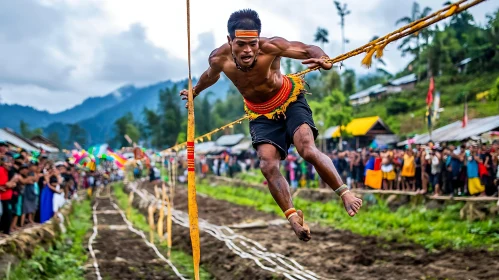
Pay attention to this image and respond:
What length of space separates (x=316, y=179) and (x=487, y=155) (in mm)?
10679

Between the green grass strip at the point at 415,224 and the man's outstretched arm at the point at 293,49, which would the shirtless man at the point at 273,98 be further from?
the green grass strip at the point at 415,224

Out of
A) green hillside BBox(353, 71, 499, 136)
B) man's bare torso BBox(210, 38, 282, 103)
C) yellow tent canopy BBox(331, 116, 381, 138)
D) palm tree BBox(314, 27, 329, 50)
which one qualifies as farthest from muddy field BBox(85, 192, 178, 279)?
palm tree BBox(314, 27, 329, 50)

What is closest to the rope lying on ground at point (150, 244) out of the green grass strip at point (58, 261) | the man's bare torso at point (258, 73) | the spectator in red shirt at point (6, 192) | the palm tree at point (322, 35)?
the green grass strip at point (58, 261)

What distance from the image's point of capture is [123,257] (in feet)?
43.7

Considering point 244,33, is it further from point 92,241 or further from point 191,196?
point 92,241

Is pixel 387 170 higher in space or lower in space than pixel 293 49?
lower

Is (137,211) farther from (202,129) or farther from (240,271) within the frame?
(202,129)

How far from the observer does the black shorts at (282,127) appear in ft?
15.3

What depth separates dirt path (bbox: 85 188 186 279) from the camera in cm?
1138

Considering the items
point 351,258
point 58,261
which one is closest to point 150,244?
point 58,261

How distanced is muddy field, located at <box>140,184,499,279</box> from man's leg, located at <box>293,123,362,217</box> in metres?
5.77

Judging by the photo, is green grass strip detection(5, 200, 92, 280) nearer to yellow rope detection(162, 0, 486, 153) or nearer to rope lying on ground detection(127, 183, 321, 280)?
rope lying on ground detection(127, 183, 321, 280)

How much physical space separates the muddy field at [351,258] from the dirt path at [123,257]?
3.67 ft

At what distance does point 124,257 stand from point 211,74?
9.60 metres
